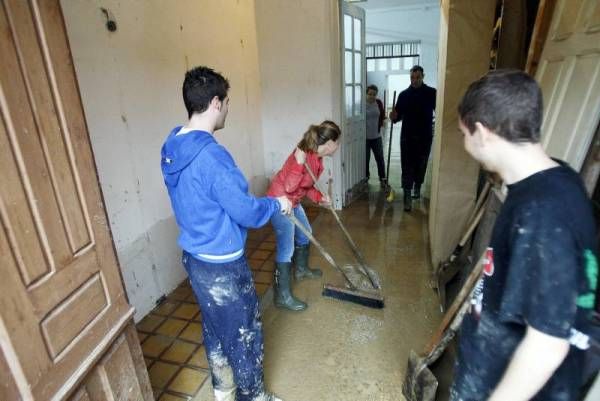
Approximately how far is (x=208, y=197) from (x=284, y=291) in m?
1.35

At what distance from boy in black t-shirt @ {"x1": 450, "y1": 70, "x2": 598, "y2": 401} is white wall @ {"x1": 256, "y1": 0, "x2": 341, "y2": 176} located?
3215 mm

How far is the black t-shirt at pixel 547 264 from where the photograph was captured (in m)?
0.67

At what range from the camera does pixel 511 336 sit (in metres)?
0.85

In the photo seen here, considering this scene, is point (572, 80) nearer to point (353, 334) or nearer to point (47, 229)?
point (353, 334)

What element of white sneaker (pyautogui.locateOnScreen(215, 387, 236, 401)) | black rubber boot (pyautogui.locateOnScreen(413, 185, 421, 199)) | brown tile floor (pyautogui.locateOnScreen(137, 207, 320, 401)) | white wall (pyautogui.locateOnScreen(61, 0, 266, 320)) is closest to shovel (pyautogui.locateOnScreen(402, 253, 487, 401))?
white sneaker (pyautogui.locateOnScreen(215, 387, 236, 401))

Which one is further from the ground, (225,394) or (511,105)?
(511,105)

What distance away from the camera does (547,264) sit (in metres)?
0.68

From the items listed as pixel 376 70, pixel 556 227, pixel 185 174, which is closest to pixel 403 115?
pixel 185 174

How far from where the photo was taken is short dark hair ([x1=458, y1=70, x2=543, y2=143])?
0.73 m

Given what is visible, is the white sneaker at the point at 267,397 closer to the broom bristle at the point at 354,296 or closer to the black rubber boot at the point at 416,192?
the broom bristle at the point at 354,296

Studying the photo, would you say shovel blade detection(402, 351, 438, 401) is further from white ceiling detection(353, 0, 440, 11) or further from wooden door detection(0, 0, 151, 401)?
white ceiling detection(353, 0, 440, 11)

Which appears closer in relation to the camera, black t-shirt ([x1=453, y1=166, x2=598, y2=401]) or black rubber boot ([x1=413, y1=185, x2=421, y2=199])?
black t-shirt ([x1=453, y1=166, x2=598, y2=401])

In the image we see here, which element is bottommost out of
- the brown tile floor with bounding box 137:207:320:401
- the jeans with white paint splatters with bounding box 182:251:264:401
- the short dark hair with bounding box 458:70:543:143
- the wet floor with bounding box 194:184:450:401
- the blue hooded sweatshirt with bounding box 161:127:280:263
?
the wet floor with bounding box 194:184:450:401

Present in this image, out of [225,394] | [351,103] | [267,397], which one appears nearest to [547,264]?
[267,397]
